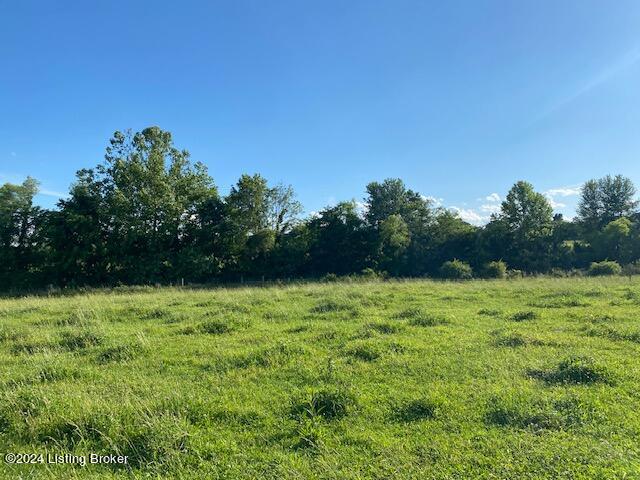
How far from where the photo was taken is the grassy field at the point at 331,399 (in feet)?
13.5

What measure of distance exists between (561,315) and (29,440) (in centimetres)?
1313

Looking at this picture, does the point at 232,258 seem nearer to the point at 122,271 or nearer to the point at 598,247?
the point at 122,271

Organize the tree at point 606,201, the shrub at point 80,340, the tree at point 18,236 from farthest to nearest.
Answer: the tree at point 606,201 < the tree at point 18,236 < the shrub at point 80,340

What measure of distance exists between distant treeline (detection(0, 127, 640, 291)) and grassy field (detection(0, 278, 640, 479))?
80.9ft

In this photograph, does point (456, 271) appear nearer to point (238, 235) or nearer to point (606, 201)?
point (238, 235)

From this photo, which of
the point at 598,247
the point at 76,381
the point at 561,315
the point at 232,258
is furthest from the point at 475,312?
the point at 598,247

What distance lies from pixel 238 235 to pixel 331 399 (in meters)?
31.3

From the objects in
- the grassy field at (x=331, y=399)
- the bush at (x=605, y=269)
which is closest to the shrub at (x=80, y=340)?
the grassy field at (x=331, y=399)

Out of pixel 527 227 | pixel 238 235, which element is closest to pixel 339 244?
pixel 238 235

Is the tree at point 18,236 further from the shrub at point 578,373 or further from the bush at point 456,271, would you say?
the shrub at point 578,373

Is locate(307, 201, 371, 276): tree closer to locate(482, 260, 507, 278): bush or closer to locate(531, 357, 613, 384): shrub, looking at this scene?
locate(482, 260, 507, 278): bush

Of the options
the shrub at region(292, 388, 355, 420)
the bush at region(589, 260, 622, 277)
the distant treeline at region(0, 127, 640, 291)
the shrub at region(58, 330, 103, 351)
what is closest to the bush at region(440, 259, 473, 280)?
the distant treeline at region(0, 127, 640, 291)

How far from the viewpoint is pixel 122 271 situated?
32.9m

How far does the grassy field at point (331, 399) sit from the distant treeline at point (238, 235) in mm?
24664
